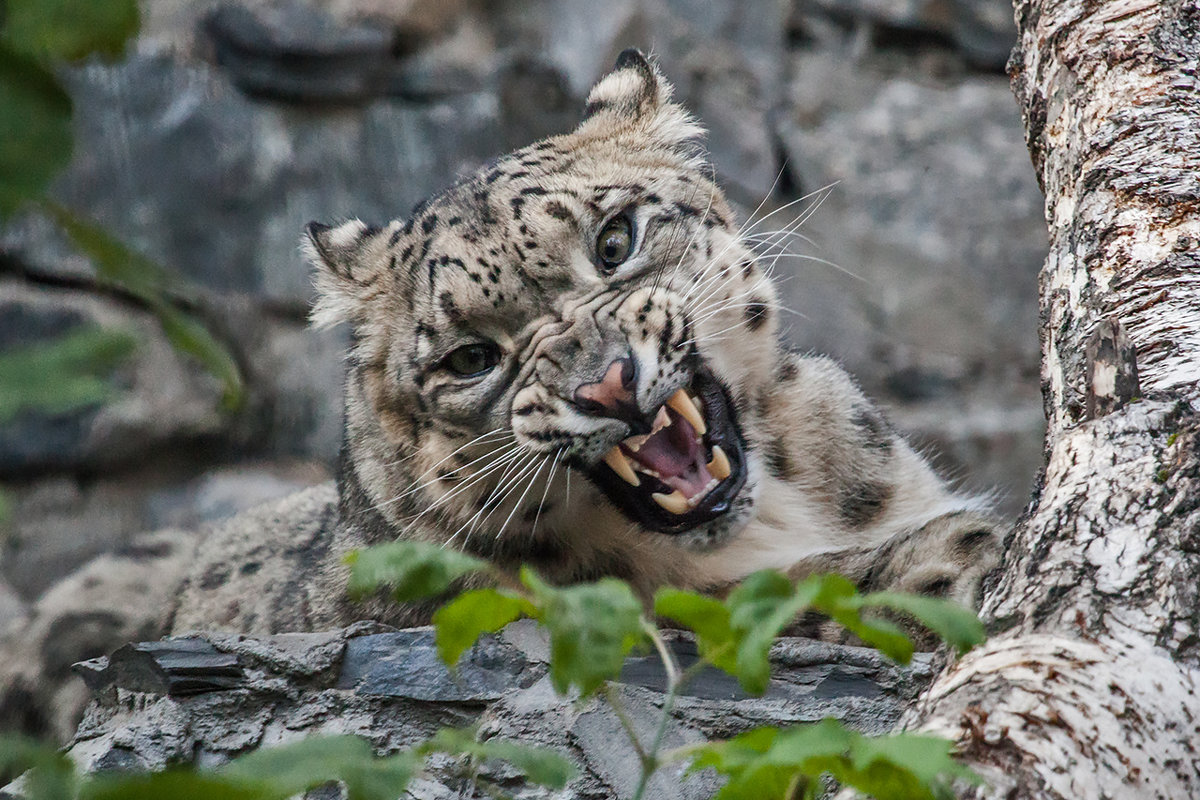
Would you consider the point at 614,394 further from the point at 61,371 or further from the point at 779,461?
the point at 61,371

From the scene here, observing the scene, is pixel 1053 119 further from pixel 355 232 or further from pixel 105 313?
pixel 105 313

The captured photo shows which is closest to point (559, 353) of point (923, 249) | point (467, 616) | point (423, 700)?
point (423, 700)

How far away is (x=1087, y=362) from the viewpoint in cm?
253

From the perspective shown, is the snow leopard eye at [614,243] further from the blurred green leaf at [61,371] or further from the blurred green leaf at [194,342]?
the blurred green leaf at [61,371]

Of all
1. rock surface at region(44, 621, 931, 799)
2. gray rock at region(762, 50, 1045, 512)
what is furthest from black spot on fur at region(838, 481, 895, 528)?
gray rock at region(762, 50, 1045, 512)

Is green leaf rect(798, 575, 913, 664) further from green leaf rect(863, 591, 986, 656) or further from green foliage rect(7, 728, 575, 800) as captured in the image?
green foliage rect(7, 728, 575, 800)

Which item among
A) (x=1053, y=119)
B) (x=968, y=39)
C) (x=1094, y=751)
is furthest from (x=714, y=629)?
(x=968, y=39)

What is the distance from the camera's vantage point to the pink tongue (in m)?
3.25

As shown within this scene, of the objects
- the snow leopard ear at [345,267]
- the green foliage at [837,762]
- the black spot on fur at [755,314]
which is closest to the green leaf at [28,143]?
the green foliage at [837,762]

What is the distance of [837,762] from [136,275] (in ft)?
3.27

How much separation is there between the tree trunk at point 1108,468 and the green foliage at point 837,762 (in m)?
0.18

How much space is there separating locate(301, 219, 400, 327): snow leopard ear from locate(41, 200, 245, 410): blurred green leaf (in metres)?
2.85

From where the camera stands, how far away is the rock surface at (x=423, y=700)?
275 centimetres

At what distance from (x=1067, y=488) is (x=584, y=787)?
1.19m
